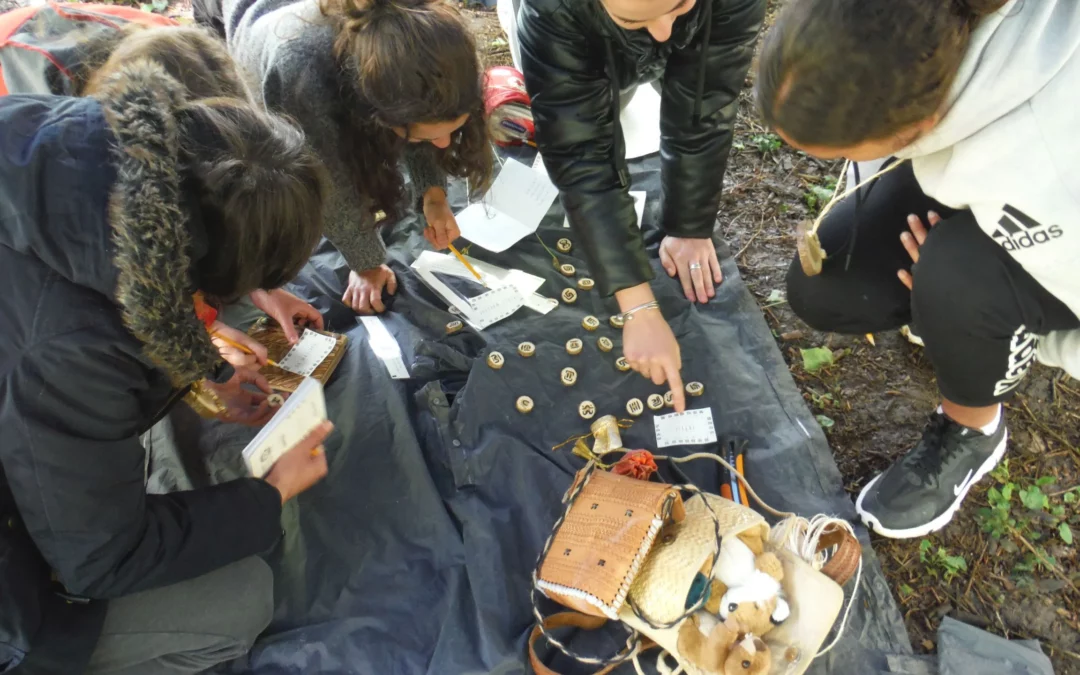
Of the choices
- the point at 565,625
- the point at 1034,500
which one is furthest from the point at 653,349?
the point at 1034,500

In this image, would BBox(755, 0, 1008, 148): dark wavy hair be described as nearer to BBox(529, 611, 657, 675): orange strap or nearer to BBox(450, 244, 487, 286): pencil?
BBox(529, 611, 657, 675): orange strap

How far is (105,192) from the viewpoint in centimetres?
108

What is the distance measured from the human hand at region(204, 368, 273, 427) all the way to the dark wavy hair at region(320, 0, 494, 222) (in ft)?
2.23

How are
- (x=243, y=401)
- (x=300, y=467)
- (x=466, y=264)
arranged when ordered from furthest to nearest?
(x=466, y=264), (x=243, y=401), (x=300, y=467)

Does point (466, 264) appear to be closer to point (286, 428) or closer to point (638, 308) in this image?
point (638, 308)

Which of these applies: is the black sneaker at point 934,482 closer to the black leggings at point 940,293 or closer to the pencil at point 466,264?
the black leggings at point 940,293

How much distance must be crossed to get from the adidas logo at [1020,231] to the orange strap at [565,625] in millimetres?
1098

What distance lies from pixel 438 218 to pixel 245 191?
47.4 inches

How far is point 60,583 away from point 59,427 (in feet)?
1.44

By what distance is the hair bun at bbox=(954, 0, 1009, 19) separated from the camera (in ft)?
3.54

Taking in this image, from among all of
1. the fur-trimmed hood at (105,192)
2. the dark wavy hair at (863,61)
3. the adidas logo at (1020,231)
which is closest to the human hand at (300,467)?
the fur-trimmed hood at (105,192)

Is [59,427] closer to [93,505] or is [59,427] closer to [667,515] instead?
[93,505]

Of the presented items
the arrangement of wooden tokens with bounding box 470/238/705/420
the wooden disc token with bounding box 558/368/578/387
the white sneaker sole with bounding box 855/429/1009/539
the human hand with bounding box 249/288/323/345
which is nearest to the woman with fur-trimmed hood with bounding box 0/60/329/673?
the human hand with bounding box 249/288/323/345

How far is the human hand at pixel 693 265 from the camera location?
89.0 inches
